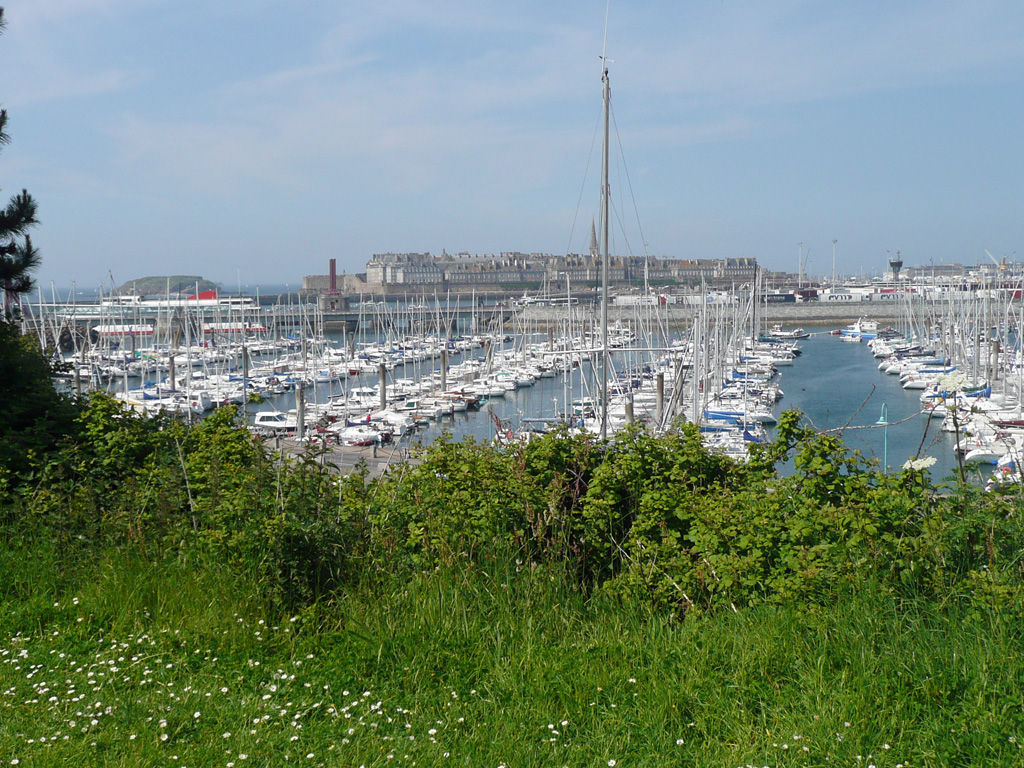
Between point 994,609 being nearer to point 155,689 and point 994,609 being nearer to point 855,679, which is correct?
point 855,679

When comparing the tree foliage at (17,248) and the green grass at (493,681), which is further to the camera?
the tree foliage at (17,248)

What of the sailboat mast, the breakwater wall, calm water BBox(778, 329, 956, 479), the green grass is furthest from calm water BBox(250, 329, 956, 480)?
the breakwater wall

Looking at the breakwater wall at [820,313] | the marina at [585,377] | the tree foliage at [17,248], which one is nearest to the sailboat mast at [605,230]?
the marina at [585,377]

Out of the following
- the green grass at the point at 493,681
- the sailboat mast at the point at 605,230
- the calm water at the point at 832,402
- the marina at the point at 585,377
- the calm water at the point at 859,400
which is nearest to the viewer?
the green grass at the point at 493,681

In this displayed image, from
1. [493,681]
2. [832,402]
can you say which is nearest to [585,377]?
[832,402]

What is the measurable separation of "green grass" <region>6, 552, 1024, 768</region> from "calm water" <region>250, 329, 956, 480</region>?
52.3 ft

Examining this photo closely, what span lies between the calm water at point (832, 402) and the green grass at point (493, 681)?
1594cm

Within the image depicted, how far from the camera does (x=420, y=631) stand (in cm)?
299

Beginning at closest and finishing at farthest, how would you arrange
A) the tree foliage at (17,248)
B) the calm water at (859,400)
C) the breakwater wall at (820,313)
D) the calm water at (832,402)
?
the tree foliage at (17,248), the calm water at (859,400), the calm water at (832,402), the breakwater wall at (820,313)

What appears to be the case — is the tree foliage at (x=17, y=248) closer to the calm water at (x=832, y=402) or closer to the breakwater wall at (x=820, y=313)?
the calm water at (x=832, y=402)

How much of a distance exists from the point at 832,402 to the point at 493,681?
31152 millimetres

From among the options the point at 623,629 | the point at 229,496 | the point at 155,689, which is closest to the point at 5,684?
the point at 155,689

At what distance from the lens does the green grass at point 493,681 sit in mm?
2336

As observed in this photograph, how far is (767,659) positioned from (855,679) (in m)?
0.27
